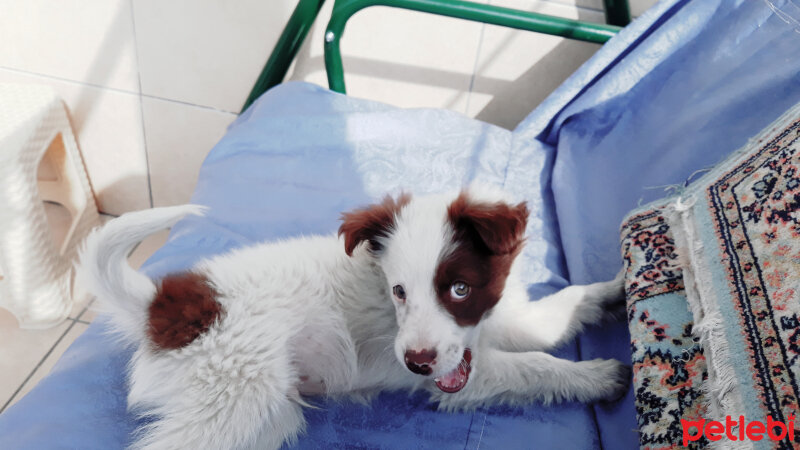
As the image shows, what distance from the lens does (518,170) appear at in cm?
153

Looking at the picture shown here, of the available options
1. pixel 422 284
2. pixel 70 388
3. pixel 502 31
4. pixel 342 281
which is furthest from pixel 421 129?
pixel 70 388

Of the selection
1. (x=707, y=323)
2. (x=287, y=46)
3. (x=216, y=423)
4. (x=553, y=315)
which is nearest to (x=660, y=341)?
(x=707, y=323)

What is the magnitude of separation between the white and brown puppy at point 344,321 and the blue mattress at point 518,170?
0.19ft

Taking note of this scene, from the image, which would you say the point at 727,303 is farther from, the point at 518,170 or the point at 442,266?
the point at 518,170

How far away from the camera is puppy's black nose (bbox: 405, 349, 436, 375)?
0.87 meters

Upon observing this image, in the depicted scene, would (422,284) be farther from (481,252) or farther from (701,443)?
(701,443)

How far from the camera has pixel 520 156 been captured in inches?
62.2

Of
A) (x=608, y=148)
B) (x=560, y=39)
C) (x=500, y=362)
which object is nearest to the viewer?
(x=500, y=362)

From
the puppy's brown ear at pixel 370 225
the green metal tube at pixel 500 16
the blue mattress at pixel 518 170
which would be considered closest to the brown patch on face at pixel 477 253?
the puppy's brown ear at pixel 370 225

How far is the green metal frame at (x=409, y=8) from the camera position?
5.09 ft

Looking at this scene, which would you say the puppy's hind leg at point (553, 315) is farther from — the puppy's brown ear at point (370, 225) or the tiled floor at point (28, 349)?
the tiled floor at point (28, 349)

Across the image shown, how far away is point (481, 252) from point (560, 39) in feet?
3.68

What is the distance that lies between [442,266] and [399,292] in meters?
0.10

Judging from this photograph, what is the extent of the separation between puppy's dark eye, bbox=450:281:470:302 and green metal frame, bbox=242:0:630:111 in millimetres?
921
